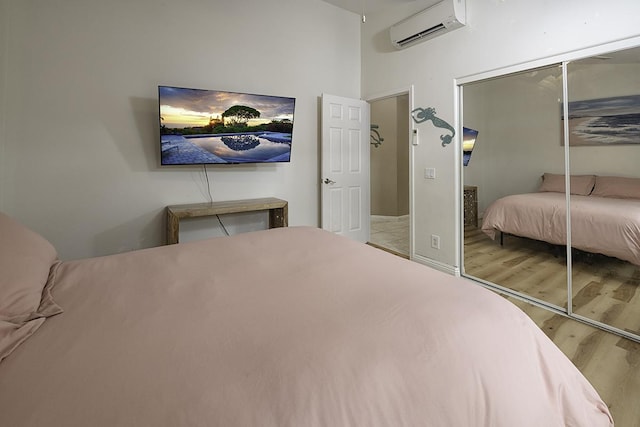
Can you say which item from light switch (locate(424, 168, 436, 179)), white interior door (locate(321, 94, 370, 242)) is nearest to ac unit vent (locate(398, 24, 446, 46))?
white interior door (locate(321, 94, 370, 242))

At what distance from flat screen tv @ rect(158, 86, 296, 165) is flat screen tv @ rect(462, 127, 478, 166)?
184 cm

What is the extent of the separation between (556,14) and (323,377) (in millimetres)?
3153

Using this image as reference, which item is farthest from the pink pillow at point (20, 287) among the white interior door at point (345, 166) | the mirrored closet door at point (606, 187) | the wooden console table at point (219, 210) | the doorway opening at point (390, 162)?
the doorway opening at point (390, 162)

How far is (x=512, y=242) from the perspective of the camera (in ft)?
9.69

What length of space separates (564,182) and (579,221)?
0.32m

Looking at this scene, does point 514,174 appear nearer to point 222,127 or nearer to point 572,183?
point 572,183

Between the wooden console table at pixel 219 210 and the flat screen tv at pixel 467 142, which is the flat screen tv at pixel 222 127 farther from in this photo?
the flat screen tv at pixel 467 142

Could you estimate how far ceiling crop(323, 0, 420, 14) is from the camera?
3.86 metres

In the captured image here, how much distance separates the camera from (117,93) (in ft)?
9.60

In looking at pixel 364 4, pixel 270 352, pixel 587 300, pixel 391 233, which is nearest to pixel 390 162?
pixel 391 233

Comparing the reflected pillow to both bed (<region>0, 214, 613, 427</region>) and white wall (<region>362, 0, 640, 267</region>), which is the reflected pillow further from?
bed (<region>0, 214, 613, 427</region>)

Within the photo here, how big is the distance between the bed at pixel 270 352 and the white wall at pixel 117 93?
1812 mm

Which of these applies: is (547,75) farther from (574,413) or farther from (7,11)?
(7,11)

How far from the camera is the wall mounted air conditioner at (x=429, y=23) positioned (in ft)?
9.94
